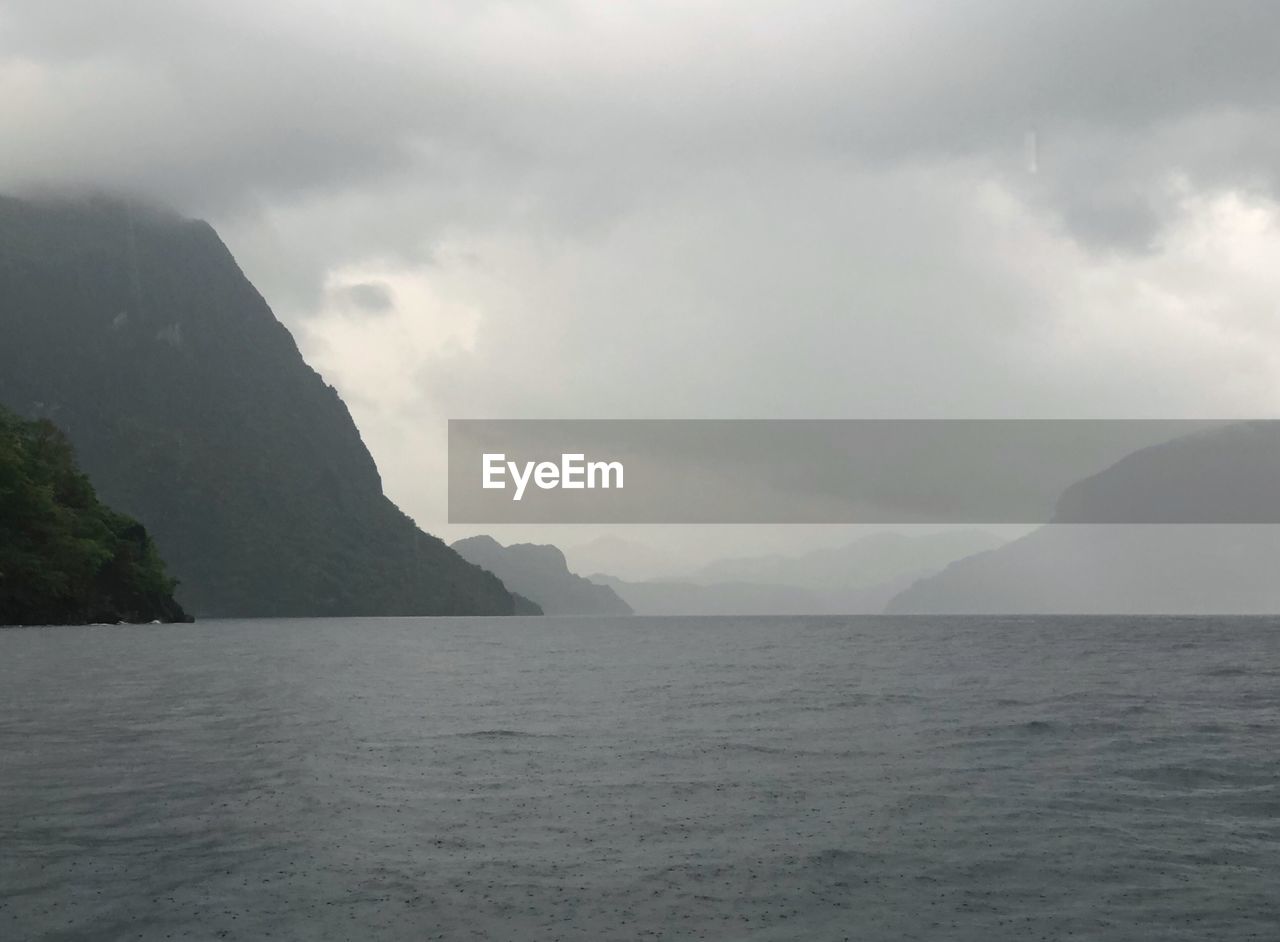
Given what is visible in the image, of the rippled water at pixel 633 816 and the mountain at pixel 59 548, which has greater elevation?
the mountain at pixel 59 548

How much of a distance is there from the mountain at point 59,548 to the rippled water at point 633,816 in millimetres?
81123

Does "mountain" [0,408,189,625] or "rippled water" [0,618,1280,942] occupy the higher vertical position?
"mountain" [0,408,189,625]

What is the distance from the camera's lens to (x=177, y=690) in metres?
51.4

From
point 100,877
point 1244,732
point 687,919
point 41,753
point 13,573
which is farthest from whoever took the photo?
point 13,573

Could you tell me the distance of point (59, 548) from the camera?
127 m

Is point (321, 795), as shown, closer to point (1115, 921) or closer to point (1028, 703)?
point (1115, 921)

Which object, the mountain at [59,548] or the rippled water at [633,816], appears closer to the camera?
the rippled water at [633,816]

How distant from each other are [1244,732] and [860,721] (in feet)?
44.2

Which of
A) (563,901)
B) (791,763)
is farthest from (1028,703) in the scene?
(563,901)

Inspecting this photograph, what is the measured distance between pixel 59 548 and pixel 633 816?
12311 centimetres

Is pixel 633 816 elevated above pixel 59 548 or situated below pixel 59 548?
below

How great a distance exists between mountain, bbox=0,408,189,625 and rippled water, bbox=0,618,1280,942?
8112 cm

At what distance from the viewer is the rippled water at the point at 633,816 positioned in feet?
54.6

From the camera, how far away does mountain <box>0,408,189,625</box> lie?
4771 inches
